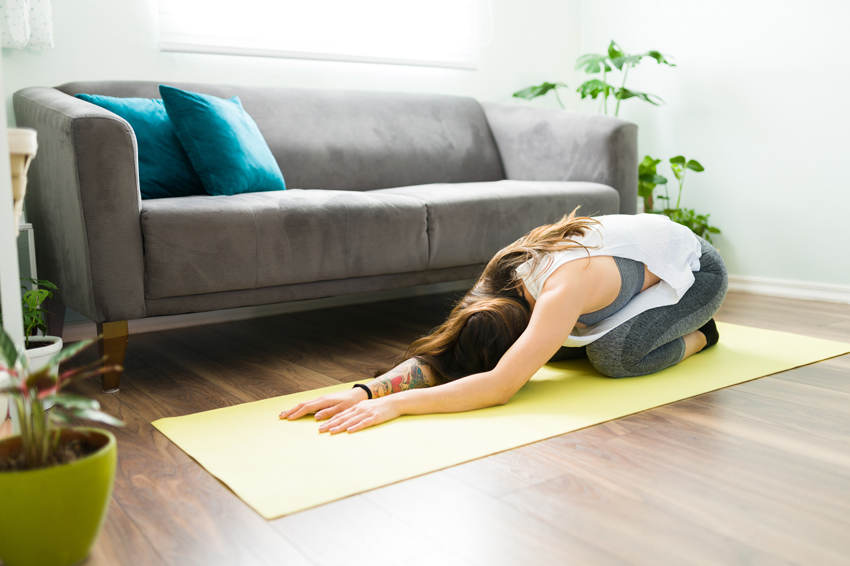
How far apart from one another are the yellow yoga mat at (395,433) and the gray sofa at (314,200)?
40 centimetres

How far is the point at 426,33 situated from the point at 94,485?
9.55ft

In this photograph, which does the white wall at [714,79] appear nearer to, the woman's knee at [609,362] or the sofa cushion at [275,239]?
the sofa cushion at [275,239]

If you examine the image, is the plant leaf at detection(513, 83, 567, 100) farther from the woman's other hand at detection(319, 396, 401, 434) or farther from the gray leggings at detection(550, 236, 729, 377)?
the woman's other hand at detection(319, 396, 401, 434)

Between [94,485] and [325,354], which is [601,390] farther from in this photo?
[94,485]

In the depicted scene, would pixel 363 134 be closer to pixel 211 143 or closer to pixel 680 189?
pixel 211 143

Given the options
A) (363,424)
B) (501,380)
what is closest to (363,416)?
(363,424)

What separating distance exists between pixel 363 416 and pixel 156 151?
1.26 m

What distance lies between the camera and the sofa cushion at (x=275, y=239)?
Result: 181cm

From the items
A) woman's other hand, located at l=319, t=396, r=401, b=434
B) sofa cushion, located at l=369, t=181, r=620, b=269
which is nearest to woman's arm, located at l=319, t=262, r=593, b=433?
woman's other hand, located at l=319, t=396, r=401, b=434

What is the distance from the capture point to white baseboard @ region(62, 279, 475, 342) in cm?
251

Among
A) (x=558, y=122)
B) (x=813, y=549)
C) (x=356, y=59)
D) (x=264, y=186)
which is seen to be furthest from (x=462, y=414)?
(x=356, y=59)

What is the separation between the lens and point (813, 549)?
97cm

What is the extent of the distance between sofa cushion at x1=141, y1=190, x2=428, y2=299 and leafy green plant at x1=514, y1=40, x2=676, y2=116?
170 centimetres

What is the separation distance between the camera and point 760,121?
3164 mm
